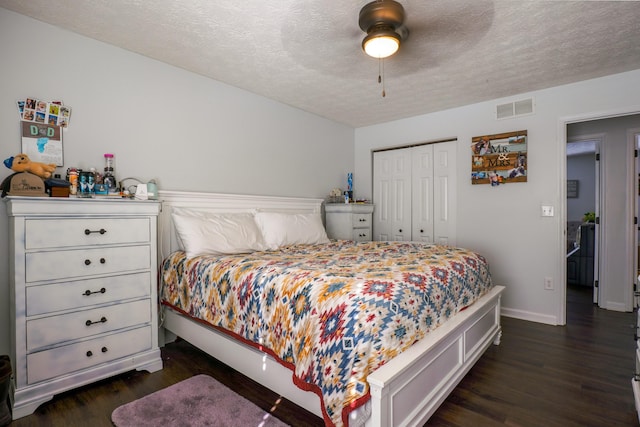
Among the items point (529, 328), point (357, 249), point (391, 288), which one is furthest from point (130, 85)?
point (529, 328)

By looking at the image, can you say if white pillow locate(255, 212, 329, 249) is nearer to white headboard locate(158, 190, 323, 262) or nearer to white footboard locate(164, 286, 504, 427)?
white headboard locate(158, 190, 323, 262)

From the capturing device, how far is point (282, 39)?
2.34 metres

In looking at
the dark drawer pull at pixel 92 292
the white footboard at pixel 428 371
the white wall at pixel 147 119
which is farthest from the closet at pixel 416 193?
the dark drawer pull at pixel 92 292

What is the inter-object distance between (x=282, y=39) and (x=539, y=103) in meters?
2.71

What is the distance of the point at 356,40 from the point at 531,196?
2458mm

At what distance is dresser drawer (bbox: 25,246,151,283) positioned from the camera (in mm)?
1826

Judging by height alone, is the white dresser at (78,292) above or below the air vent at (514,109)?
below

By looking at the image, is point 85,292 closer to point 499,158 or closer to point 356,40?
point 356,40

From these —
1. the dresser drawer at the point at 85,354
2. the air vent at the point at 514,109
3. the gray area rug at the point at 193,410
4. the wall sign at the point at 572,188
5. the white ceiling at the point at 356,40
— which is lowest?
the gray area rug at the point at 193,410

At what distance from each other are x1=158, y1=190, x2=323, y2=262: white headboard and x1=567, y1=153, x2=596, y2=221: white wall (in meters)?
6.04

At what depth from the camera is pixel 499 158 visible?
3566 millimetres

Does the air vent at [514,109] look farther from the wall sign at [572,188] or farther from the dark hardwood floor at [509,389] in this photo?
the wall sign at [572,188]

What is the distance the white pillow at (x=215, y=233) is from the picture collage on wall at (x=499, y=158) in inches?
101

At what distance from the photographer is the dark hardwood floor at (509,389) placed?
174cm
